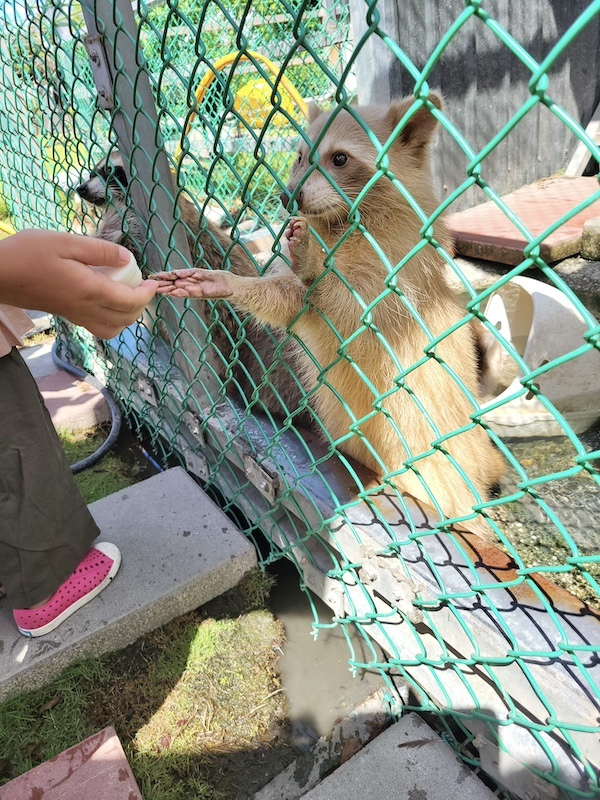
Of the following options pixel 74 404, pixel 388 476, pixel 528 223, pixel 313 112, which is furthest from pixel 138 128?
pixel 528 223

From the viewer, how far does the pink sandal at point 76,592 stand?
6.90ft

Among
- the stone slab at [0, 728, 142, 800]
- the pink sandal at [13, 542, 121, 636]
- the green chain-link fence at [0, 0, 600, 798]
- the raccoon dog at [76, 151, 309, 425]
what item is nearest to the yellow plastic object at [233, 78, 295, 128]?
the green chain-link fence at [0, 0, 600, 798]

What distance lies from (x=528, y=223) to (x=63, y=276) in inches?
170

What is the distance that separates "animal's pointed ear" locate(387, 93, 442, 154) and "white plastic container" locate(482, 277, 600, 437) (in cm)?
120

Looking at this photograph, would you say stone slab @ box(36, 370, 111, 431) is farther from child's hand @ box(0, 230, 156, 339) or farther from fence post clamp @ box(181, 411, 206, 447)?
child's hand @ box(0, 230, 156, 339)

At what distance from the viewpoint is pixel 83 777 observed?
1.72 meters

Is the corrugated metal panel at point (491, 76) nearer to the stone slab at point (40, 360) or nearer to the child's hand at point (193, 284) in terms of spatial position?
the child's hand at point (193, 284)

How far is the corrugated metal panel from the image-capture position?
426 centimetres

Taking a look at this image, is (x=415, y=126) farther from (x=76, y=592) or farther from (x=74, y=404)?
(x=74, y=404)

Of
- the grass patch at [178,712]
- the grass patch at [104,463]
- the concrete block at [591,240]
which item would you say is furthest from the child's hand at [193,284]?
the concrete block at [591,240]

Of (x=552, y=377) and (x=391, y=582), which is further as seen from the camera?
(x=552, y=377)

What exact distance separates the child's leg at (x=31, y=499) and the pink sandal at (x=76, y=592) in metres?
0.04

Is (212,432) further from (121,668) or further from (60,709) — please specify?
(60,709)

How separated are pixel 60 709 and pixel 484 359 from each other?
266cm
